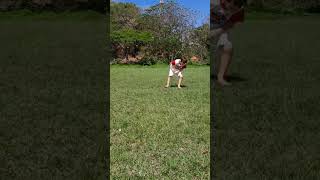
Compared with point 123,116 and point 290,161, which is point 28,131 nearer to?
point 123,116

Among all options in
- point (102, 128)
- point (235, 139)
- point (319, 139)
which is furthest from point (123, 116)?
point (319, 139)

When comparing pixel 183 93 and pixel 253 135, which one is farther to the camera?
pixel 183 93

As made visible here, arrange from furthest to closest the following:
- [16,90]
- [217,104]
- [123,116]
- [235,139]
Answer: [16,90] → [217,104] → [123,116] → [235,139]

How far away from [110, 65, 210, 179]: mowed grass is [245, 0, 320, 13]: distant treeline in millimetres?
11892

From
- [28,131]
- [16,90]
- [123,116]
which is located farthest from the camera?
[16,90]

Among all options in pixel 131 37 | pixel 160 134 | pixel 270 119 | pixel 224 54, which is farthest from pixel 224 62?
pixel 131 37

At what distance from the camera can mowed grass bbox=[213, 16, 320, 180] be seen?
442 centimetres

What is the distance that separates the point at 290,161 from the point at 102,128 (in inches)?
85.8

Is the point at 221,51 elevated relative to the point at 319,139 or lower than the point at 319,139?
elevated

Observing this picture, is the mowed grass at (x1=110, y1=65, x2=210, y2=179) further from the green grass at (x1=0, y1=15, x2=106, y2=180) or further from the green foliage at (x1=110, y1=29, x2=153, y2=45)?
the green foliage at (x1=110, y1=29, x2=153, y2=45)

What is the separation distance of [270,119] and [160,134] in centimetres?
146

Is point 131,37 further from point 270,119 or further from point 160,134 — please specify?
point 160,134

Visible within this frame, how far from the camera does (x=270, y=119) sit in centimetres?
623

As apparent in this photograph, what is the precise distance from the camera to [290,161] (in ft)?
14.9
